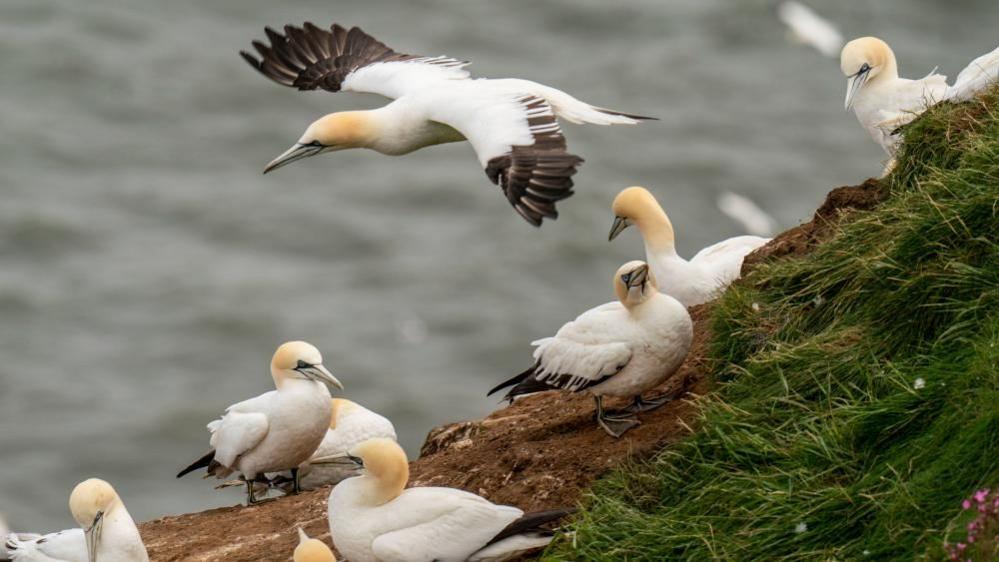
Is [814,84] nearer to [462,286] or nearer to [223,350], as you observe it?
[462,286]

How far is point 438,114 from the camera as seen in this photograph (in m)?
9.91

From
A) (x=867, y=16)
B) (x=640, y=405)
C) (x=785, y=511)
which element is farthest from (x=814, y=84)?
(x=785, y=511)

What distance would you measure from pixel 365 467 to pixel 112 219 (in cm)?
1545

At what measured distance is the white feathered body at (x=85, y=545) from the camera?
733cm

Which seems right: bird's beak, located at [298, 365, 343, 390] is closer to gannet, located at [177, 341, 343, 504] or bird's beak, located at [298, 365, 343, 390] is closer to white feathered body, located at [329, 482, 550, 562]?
gannet, located at [177, 341, 343, 504]

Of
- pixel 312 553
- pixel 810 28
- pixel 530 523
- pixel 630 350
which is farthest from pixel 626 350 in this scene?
pixel 810 28

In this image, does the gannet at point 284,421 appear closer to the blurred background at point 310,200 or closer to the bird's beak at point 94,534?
the bird's beak at point 94,534

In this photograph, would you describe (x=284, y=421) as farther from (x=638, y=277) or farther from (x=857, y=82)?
(x=857, y=82)

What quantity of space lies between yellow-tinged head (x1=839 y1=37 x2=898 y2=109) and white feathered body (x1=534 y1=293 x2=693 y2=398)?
2.67 metres

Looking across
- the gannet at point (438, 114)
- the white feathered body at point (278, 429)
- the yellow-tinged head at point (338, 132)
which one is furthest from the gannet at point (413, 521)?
the yellow-tinged head at point (338, 132)

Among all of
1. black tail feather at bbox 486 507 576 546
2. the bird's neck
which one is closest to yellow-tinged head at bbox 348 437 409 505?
black tail feather at bbox 486 507 576 546

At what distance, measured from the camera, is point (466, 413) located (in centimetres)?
1823

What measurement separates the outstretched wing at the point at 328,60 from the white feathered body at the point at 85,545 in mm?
4146

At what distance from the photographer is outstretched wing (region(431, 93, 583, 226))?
8133 mm
